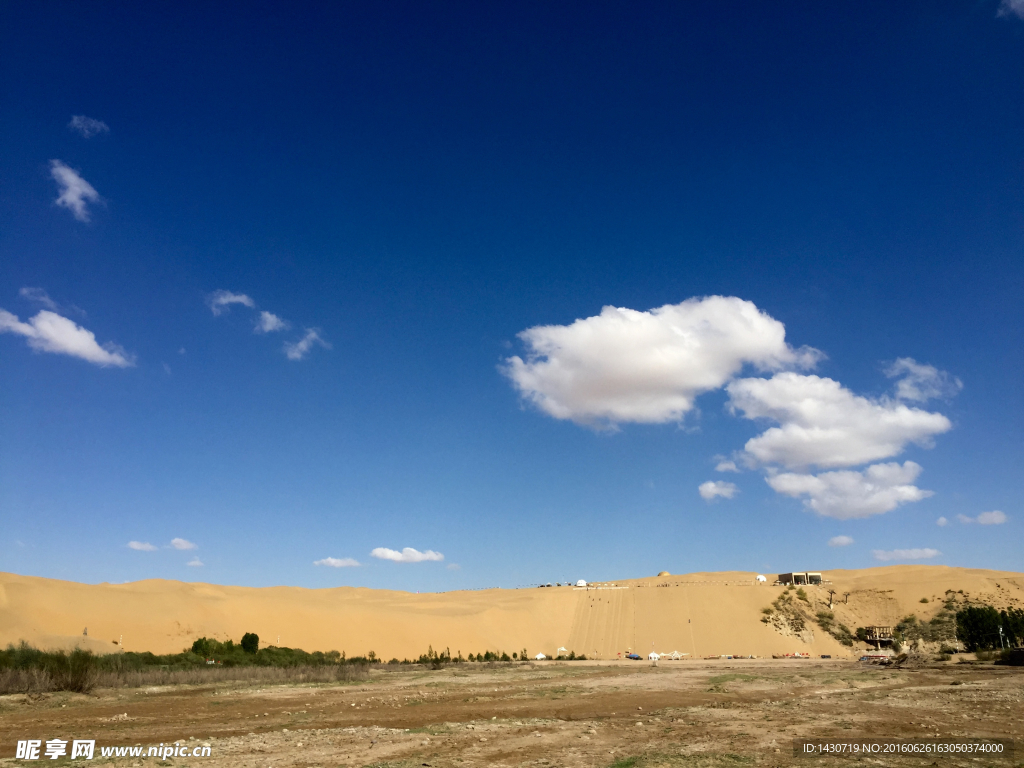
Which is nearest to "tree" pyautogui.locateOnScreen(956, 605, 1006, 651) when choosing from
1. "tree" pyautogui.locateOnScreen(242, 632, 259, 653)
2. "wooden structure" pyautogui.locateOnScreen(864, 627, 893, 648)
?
"wooden structure" pyautogui.locateOnScreen(864, 627, 893, 648)

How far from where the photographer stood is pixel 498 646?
6088 centimetres

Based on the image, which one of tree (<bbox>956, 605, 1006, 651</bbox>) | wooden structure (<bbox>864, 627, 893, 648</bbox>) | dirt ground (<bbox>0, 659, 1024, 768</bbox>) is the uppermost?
dirt ground (<bbox>0, 659, 1024, 768</bbox>)

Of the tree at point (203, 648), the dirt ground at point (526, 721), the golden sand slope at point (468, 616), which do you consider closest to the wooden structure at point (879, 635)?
the golden sand slope at point (468, 616)

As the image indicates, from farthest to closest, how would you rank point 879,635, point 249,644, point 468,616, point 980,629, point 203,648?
point 468,616 → point 879,635 → point 980,629 → point 249,644 → point 203,648

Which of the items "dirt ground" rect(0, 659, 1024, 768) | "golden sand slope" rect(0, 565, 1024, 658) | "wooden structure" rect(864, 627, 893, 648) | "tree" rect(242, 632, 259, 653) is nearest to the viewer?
"dirt ground" rect(0, 659, 1024, 768)

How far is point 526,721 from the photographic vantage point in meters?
14.7

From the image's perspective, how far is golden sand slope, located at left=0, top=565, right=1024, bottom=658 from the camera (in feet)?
144

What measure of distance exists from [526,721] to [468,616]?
54.9 metres

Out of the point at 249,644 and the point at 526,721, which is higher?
the point at 526,721

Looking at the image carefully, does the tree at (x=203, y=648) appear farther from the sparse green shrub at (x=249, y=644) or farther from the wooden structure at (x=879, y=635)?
the wooden structure at (x=879, y=635)

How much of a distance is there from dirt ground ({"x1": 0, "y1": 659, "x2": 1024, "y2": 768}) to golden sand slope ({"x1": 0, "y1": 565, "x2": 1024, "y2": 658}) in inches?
1004

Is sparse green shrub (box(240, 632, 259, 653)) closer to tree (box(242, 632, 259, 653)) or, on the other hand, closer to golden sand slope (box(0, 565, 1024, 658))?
tree (box(242, 632, 259, 653))

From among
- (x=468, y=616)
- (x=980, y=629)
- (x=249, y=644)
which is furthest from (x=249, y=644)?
(x=980, y=629)

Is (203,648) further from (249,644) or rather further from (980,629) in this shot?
(980,629)
